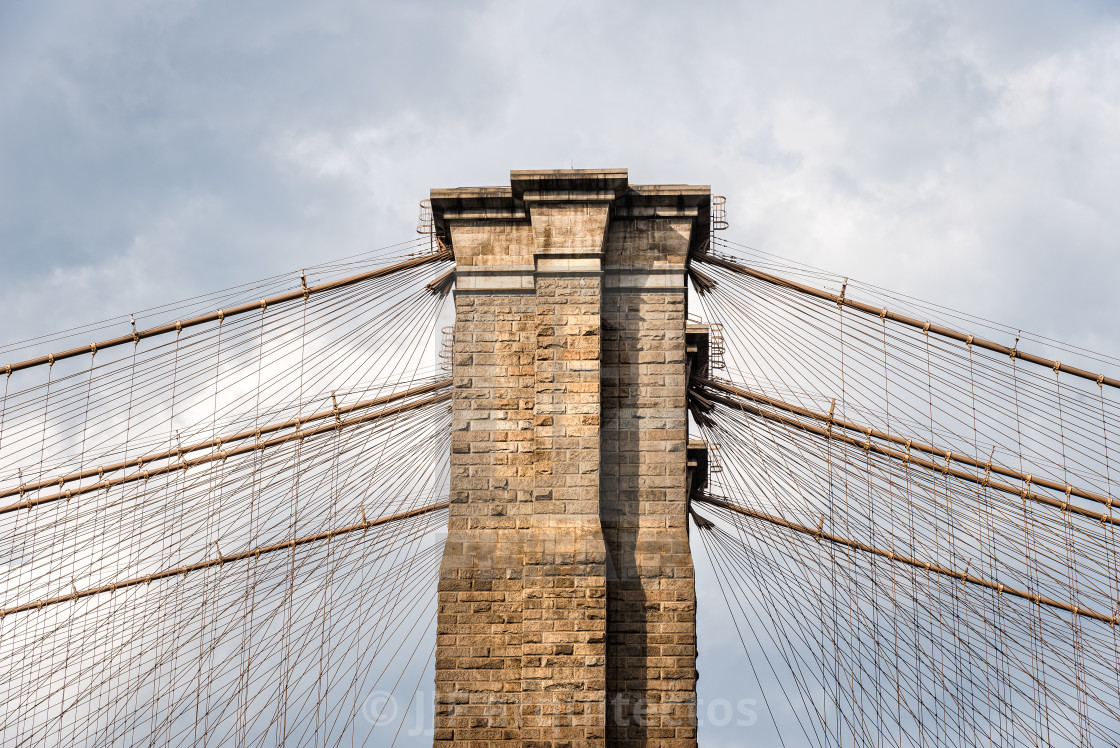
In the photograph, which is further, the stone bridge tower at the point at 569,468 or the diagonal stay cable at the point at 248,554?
the diagonal stay cable at the point at 248,554

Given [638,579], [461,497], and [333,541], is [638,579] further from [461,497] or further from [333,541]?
[333,541]

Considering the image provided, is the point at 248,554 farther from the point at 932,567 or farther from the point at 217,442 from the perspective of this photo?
the point at 932,567

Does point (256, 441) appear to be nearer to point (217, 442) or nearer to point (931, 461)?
point (217, 442)

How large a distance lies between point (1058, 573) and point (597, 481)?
745 centimetres

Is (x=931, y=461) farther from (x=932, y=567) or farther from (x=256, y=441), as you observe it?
(x=256, y=441)

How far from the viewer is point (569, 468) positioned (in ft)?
73.8

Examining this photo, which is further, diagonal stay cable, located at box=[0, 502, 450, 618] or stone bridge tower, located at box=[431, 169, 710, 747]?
diagonal stay cable, located at box=[0, 502, 450, 618]

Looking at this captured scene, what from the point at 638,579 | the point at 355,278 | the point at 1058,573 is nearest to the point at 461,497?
the point at 638,579

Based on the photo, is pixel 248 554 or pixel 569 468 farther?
pixel 248 554

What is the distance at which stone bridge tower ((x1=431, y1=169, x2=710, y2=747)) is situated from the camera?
71.7ft

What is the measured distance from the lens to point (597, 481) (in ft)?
73.5

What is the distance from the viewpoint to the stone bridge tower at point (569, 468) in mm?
21844

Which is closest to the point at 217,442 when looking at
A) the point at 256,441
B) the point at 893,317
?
the point at 256,441

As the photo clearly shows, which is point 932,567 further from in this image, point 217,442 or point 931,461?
point 217,442
